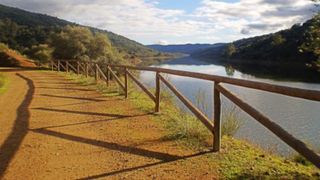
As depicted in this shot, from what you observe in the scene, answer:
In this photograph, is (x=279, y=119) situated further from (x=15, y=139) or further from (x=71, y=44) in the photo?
(x=71, y=44)

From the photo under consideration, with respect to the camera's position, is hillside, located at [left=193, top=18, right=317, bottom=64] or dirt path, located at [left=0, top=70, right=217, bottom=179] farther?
hillside, located at [left=193, top=18, right=317, bottom=64]

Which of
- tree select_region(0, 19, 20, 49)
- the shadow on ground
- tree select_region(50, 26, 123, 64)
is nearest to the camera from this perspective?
the shadow on ground

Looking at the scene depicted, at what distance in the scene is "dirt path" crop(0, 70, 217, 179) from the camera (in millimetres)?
6441

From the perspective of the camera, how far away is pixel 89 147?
7988 mm

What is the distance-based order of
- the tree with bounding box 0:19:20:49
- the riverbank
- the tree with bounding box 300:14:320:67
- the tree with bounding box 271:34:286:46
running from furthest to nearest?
1. the tree with bounding box 0:19:20:49
2. the tree with bounding box 271:34:286:46
3. the riverbank
4. the tree with bounding box 300:14:320:67

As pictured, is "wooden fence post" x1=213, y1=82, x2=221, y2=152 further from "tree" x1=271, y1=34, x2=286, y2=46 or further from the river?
"tree" x1=271, y1=34, x2=286, y2=46

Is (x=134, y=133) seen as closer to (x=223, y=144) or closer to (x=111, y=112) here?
(x=223, y=144)

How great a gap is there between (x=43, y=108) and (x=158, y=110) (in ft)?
12.3

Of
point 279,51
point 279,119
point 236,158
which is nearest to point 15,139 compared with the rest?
point 236,158

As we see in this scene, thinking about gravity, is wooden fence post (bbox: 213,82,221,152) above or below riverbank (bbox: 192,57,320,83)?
above

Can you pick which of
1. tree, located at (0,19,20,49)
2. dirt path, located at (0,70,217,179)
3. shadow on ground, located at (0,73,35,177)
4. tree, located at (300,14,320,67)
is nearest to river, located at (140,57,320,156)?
tree, located at (300,14,320,67)


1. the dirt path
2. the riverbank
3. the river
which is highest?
the dirt path

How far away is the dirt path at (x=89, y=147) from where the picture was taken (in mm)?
6441

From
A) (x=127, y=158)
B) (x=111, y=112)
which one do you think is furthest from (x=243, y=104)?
(x=111, y=112)
